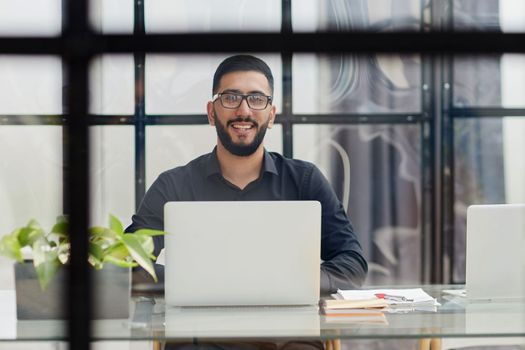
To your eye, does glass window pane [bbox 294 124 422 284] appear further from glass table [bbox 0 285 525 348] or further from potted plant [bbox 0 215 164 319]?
potted plant [bbox 0 215 164 319]

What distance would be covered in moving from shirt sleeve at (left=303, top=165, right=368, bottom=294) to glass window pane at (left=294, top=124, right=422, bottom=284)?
0.82 metres

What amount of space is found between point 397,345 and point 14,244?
107 inches

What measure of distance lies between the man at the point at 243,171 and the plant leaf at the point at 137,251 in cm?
101

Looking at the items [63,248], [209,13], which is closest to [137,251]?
[63,248]

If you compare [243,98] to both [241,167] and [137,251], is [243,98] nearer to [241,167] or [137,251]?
[241,167]

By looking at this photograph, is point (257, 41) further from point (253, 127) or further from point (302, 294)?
point (253, 127)

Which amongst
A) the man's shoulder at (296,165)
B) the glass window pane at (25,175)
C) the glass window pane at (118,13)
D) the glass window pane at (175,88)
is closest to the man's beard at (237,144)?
the man's shoulder at (296,165)

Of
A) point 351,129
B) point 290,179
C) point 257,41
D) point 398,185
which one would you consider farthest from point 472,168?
point 257,41

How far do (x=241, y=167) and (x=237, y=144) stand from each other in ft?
0.31

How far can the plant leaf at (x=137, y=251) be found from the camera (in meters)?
1.64

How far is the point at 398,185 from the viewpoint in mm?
3748

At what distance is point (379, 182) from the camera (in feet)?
12.2

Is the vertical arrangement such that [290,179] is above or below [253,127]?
below

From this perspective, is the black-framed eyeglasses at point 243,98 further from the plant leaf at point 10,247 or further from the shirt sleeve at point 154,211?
the plant leaf at point 10,247
